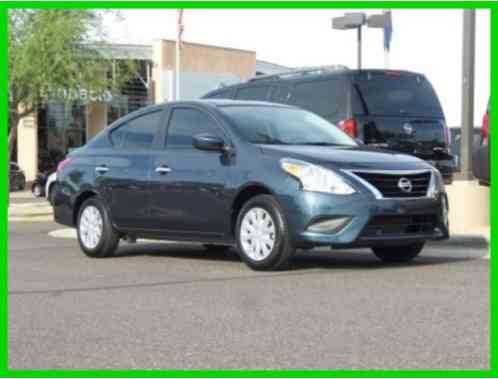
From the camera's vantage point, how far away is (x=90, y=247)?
10898mm

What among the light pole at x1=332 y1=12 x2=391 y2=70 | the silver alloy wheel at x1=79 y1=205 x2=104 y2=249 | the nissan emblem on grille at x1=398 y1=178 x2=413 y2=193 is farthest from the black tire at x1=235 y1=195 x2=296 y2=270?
the light pole at x1=332 y1=12 x2=391 y2=70

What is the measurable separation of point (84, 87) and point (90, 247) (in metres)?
15.6

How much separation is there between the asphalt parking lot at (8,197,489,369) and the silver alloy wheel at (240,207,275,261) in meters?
0.22

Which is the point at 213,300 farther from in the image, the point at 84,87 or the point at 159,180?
the point at 84,87

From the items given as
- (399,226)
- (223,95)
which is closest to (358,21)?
(223,95)

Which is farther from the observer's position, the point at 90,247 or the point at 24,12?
the point at 24,12

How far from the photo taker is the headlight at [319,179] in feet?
28.5

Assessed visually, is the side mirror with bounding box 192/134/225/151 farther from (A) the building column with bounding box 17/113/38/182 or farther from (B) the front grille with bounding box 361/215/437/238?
(A) the building column with bounding box 17/113/38/182

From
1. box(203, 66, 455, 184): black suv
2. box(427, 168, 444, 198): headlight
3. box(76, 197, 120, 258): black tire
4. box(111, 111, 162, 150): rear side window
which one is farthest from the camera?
box(203, 66, 455, 184): black suv

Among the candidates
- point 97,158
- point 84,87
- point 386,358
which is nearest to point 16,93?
point 84,87

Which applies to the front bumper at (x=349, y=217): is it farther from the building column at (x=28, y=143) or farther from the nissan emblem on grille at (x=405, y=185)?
the building column at (x=28, y=143)

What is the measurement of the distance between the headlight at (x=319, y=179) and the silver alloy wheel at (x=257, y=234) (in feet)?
1.57

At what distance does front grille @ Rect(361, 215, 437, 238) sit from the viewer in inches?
345

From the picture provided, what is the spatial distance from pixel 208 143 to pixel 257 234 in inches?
42.4
